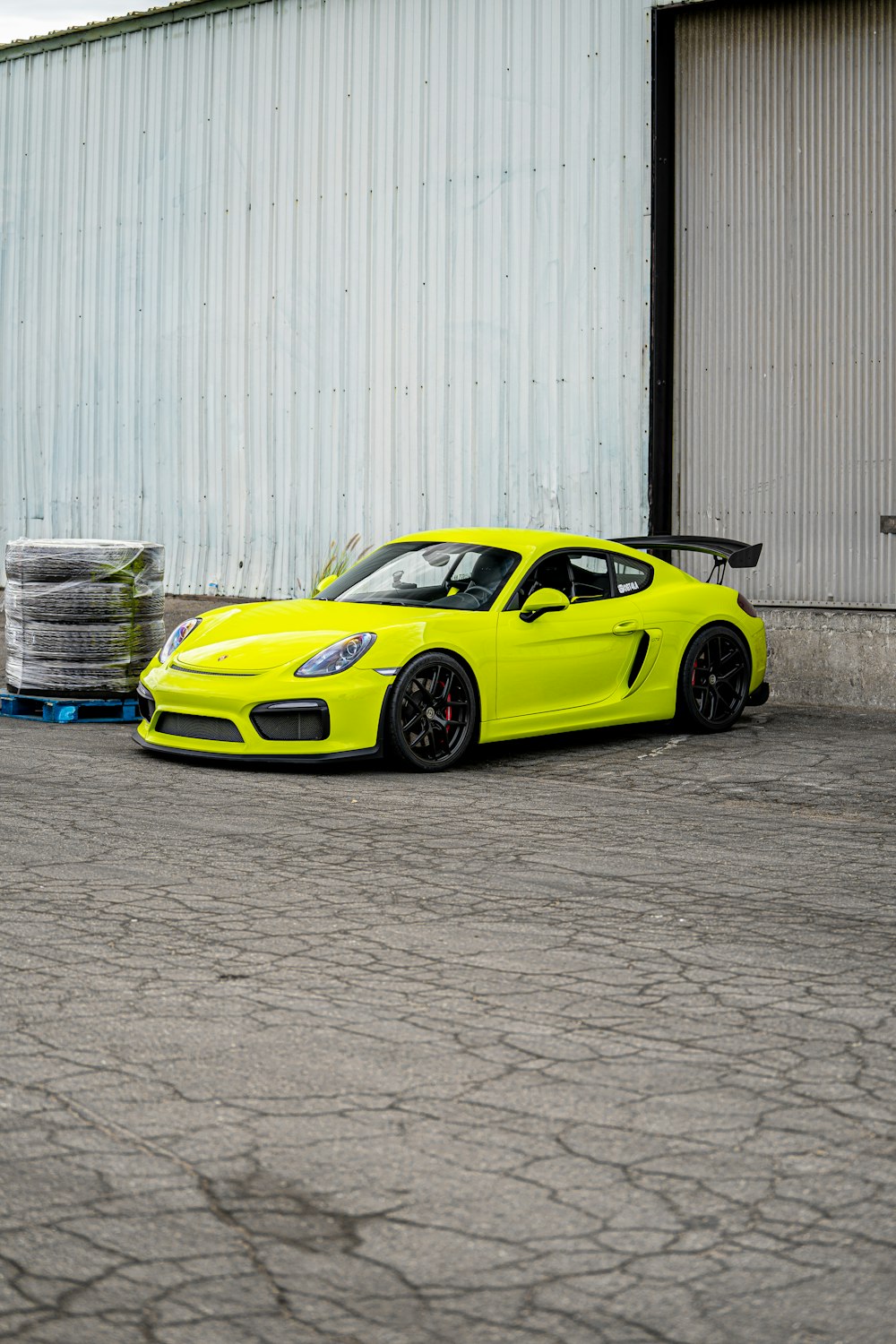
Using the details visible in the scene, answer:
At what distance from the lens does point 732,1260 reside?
130 inches

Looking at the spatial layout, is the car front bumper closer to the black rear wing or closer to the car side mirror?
the car side mirror

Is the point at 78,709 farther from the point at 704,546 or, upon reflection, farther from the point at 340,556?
the point at 340,556

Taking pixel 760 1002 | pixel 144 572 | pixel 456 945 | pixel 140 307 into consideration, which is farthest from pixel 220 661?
pixel 140 307

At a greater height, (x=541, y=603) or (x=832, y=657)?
(x=541, y=603)

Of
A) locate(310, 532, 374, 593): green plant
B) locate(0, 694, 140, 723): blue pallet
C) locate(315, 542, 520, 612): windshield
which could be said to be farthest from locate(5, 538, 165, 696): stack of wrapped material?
locate(310, 532, 374, 593): green plant

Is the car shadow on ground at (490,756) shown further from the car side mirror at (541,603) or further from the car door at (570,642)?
the car side mirror at (541,603)

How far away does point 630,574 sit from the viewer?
1113cm

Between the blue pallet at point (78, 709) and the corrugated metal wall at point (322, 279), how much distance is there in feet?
16.8

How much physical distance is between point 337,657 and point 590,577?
217cm

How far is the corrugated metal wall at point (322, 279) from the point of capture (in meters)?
15.3

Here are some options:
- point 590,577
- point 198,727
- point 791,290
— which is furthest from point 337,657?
point 791,290

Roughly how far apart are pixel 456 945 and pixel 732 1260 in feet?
7.99

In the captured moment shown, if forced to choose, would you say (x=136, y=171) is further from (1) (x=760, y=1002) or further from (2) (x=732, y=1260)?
(2) (x=732, y=1260)

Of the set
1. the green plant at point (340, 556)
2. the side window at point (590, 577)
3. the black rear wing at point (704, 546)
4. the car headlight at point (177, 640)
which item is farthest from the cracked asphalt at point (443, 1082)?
the green plant at point (340, 556)
